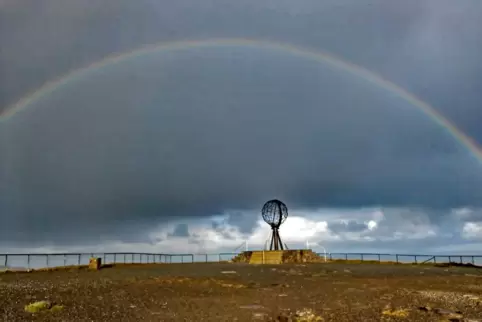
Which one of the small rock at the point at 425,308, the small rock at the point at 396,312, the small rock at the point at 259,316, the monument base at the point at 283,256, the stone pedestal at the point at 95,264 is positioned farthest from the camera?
the monument base at the point at 283,256

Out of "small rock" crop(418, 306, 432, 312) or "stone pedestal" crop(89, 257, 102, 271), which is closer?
"small rock" crop(418, 306, 432, 312)

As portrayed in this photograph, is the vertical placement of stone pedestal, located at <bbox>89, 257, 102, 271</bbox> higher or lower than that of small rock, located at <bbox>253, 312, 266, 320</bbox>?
higher

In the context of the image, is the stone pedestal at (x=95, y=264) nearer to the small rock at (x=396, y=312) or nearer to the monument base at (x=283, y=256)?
the monument base at (x=283, y=256)

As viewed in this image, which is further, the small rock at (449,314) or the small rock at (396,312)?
the small rock at (396,312)

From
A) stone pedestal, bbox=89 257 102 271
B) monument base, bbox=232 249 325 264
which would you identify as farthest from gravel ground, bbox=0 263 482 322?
monument base, bbox=232 249 325 264

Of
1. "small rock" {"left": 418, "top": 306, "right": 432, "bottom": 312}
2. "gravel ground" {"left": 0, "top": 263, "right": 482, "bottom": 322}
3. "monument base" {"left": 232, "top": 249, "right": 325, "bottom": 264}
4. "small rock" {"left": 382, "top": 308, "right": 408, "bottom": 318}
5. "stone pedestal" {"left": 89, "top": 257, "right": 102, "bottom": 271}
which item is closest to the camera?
"gravel ground" {"left": 0, "top": 263, "right": 482, "bottom": 322}

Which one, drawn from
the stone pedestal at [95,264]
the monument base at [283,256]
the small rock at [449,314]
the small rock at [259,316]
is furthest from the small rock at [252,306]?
the monument base at [283,256]

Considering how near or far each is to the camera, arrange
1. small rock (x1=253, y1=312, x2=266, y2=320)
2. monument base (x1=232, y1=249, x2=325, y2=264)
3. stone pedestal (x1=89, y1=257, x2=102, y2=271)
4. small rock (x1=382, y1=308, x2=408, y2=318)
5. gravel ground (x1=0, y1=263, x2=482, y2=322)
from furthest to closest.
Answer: monument base (x1=232, y1=249, x2=325, y2=264)
stone pedestal (x1=89, y1=257, x2=102, y2=271)
small rock (x1=382, y1=308, x2=408, y2=318)
gravel ground (x1=0, y1=263, x2=482, y2=322)
small rock (x1=253, y1=312, x2=266, y2=320)

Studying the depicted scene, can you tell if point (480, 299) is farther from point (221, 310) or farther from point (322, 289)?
point (221, 310)

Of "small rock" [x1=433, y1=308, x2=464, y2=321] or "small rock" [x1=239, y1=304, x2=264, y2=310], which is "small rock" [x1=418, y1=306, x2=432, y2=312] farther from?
"small rock" [x1=239, y1=304, x2=264, y2=310]

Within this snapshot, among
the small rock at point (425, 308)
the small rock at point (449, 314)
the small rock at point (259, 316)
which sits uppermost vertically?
the small rock at point (259, 316)

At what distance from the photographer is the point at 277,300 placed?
67.6ft

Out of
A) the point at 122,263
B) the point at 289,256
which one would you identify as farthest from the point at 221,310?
the point at 289,256

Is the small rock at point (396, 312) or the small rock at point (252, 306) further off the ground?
the small rock at point (252, 306)
